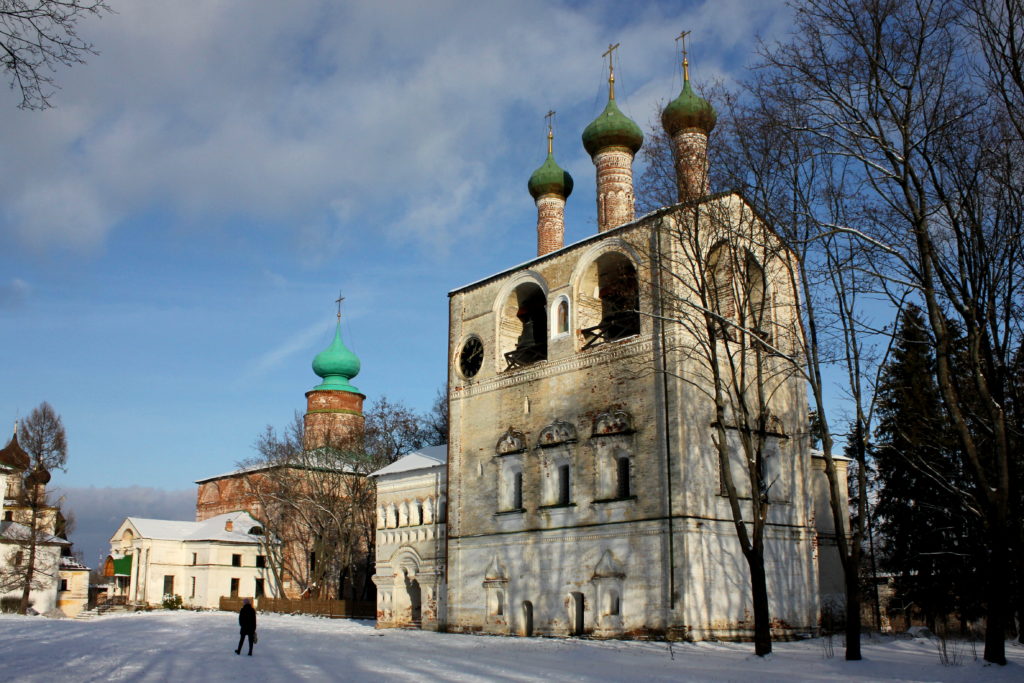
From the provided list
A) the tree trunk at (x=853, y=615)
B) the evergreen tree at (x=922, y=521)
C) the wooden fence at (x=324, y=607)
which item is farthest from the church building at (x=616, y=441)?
the wooden fence at (x=324, y=607)

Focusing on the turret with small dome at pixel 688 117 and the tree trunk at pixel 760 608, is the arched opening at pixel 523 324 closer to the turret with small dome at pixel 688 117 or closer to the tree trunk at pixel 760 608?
the turret with small dome at pixel 688 117

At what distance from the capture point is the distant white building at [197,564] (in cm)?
4025

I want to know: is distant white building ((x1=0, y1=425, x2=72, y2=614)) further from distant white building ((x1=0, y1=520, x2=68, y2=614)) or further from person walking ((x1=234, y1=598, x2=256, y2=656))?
person walking ((x1=234, y1=598, x2=256, y2=656))

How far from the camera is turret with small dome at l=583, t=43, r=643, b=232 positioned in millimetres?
23531

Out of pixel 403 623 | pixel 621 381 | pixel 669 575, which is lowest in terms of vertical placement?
pixel 403 623

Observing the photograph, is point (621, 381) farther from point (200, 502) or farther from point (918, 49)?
point (200, 502)

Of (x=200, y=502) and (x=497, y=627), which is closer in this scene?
(x=497, y=627)

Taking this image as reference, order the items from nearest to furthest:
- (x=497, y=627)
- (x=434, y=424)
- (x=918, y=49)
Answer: (x=918, y=49)
(x=497, y=627)
(x=434, y=424)

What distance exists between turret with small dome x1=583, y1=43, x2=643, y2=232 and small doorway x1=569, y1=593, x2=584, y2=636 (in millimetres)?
9199

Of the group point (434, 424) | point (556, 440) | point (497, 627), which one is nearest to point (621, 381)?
point (556, 440)

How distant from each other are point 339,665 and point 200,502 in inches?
1397

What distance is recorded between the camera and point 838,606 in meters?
21.7

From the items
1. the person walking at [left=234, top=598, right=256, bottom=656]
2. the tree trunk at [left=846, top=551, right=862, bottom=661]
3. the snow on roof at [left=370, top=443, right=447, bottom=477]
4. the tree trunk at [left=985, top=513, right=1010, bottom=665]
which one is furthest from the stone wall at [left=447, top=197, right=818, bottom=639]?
the person walking at [left=234, top=598, right=256, bottom=656]

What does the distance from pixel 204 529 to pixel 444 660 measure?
102 ft
